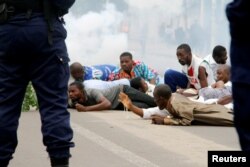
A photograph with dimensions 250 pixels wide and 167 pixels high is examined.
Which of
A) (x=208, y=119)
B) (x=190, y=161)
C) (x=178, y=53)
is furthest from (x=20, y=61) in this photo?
(x=178, y=53)

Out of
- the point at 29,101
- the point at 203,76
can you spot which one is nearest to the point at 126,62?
the point at 203,76

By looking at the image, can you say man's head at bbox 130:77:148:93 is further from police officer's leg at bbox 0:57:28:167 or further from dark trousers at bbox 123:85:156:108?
police officer's leg at bbox 0:57:28:167

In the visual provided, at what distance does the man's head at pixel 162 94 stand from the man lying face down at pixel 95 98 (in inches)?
42.9

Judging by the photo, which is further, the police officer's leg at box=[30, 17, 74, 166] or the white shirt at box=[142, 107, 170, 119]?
the white shirt at box=[142, 107, 170, 119]

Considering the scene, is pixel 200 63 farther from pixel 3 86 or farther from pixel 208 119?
pixel 3 86

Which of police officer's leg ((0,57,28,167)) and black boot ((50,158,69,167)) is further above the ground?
police officer's leg ((0,57,28,167))

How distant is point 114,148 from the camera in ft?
17.1

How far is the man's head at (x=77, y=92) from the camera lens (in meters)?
7.96

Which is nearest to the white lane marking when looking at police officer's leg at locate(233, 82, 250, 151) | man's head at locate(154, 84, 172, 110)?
man's head at locate(154, 84, 172, 110)

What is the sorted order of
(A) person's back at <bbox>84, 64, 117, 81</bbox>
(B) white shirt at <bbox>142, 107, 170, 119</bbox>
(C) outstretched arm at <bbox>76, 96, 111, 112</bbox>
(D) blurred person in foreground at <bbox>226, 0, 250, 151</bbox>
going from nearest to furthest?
(D) blurred person in foreground at <bbox>226, 0, 250, 151</bbox>, (B) white shirt at <bbox>142, 107, 170, 119</bbox>, (C) outstretched arm at <bbox>76, 96, 111, 112</bbox>, (A) person's back at <bbox>84, 64, 117, 81</bbox>

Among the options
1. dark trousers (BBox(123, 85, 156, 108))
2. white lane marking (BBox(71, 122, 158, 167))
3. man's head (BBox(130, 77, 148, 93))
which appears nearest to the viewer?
white lane marking (BBox(71, 122, 158, 167))

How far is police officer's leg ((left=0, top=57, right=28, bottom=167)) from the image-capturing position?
3420mm

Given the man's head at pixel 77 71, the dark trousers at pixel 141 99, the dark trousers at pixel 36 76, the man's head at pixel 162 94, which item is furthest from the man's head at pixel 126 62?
the dark trousers at pixel 36 76

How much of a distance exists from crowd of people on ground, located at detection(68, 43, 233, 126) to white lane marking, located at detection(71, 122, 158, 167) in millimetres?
958
